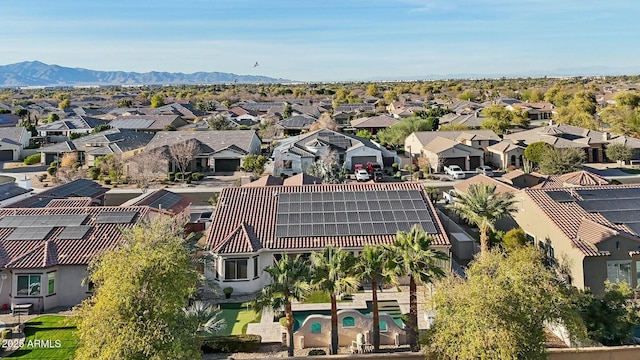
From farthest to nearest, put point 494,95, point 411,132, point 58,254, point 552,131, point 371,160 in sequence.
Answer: point 494,95, point 411,132, point 552,131, point 371,160, point 58,254

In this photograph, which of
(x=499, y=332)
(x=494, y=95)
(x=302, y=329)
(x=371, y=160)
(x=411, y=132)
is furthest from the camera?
(x=494, y=95)

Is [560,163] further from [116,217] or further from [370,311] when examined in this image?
[116,217]

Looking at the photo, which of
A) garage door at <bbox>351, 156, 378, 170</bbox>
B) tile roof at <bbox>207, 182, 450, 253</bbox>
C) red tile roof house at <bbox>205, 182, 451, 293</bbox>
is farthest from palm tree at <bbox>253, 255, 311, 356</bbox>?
garage door at <bbox>351, 156, 378, 170</bbox>

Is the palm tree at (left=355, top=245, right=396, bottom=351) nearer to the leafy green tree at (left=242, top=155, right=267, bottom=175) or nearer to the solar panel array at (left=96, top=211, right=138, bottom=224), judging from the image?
the solar panel array at (left=96, top=211, right=138, bottom=224)

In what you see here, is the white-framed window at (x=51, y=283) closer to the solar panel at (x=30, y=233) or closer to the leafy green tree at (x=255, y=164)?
the solar panel at (x=30, y=233)

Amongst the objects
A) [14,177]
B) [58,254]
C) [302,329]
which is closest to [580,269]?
[302,329]

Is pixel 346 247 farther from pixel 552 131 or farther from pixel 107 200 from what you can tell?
pixel 552 131
